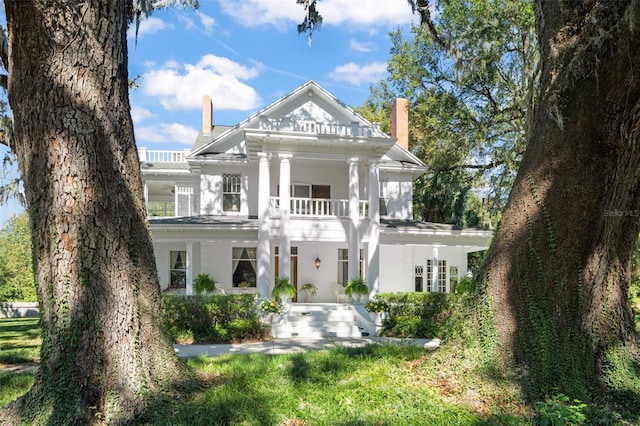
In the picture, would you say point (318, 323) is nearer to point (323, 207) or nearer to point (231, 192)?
point (323, 207)

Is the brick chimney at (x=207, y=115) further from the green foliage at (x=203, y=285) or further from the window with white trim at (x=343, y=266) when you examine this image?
the window with white trim at (x=343, y=266)

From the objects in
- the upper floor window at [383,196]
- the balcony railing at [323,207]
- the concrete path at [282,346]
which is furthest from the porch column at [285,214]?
the upper floor window at [383,196]

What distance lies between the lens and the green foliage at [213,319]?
440 inches

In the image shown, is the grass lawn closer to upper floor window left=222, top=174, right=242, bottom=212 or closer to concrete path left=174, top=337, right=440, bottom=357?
concrete path left=174, top=337, right=440, bottom=357

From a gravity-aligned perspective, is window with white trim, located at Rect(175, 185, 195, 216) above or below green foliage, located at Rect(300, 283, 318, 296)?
above

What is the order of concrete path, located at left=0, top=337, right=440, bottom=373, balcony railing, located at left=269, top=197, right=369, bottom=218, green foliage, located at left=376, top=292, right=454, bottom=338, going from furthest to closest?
1. balcony railing, located at left=269, top=197, right=369, bottom=218
2. green foliage, located at left=376, top=292, right=454, bottom=338
3. concrete path, located at left=0, top=337, right=440, bottom=373

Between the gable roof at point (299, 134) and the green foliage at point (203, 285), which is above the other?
the gable roof at point (299, 134)

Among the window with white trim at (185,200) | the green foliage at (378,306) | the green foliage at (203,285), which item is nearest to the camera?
the green foliage at (378,306)

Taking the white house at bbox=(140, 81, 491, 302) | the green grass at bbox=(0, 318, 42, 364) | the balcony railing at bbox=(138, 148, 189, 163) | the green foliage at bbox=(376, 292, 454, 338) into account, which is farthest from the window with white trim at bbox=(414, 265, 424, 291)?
the green grass at bbox=(0, 318, 42, 364)

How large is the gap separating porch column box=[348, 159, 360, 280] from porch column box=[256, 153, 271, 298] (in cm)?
293

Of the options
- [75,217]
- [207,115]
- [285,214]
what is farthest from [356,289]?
[207,115]

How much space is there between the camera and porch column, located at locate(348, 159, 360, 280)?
15.2m

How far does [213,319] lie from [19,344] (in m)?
4.78

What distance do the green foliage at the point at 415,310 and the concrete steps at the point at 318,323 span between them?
1.04 m
